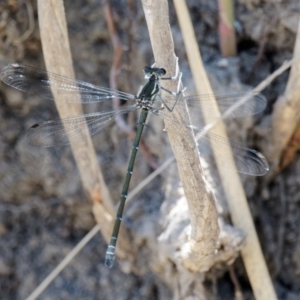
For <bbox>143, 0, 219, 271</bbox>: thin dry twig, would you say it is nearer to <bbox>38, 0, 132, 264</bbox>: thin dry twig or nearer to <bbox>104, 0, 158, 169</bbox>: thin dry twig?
<bbox>38, 0, 132, 264</bbox>: thin dry twig

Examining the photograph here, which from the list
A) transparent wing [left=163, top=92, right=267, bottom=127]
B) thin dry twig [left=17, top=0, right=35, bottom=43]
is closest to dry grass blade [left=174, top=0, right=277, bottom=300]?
transparent wing [left=163, top=92, right=267, bottom=127]

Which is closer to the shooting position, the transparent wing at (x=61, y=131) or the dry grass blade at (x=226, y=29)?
the transparent wing at (x=61, y=131)

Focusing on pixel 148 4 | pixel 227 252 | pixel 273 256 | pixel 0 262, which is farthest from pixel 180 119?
pixel 0 262

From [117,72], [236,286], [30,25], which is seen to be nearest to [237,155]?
[236,286]

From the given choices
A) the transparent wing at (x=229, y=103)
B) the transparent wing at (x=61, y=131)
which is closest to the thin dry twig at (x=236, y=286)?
the transparent wing at (x=229, y=103)

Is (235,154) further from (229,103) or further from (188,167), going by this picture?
(188,167)

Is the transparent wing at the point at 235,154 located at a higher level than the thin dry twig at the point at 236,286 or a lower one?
higher

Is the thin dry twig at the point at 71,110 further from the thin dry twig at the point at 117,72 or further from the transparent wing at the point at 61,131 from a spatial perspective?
the thin dry twig at the point at 117,72
